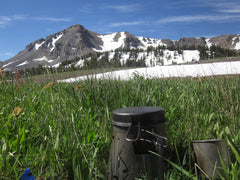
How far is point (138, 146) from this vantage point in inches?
60.7

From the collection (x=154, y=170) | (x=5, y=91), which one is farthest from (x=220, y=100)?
(x=5, y=91)

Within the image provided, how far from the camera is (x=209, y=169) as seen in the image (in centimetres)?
153

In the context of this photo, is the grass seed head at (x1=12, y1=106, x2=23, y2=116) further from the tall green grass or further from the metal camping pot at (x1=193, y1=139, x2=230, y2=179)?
the metal camping pot at (x1=193, y1=139, x2=230, y2=179)

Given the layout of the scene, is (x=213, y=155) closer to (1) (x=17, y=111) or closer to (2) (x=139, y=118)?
(2) (x=139, y=118)

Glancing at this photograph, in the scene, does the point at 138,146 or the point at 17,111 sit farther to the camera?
the point at 17,111

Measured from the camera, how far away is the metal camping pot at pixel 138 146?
150 centimetres

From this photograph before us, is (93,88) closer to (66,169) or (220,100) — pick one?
(66,169)

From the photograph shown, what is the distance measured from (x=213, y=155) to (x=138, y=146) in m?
0.53

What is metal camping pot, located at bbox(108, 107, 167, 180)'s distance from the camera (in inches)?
59.2

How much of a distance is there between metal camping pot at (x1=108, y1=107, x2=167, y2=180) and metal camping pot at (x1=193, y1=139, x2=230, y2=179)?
0.30 m

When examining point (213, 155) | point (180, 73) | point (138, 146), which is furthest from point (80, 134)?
point (180, 73)

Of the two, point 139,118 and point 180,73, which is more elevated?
point 180,73

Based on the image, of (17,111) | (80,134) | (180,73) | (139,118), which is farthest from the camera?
(180,73)

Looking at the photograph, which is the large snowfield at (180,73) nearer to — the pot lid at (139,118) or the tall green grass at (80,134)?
the tall green grass at (80,134)
